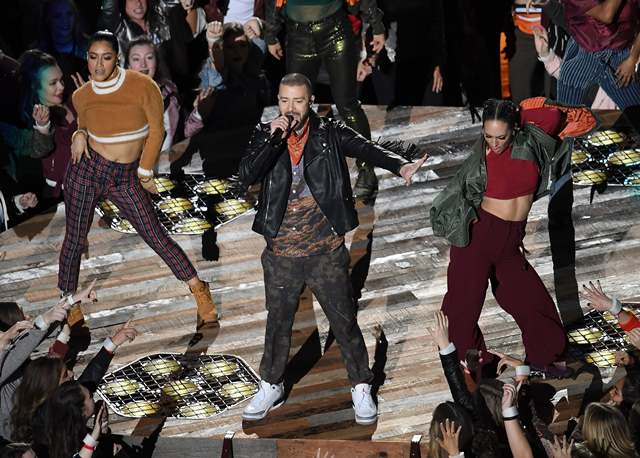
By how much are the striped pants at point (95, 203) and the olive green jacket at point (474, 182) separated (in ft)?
5.70

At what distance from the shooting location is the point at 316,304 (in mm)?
10484

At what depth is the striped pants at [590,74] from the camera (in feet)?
35.8

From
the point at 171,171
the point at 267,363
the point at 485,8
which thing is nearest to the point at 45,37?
the point at 171,171

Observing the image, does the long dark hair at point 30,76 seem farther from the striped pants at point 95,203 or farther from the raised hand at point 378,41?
the raised hand at point 378,41

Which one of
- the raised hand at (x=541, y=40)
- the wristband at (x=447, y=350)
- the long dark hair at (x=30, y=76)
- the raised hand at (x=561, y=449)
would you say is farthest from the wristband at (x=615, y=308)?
the long dark hair at (x=30, y=76)

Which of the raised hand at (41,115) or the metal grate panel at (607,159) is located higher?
the raised hand at (41,115)

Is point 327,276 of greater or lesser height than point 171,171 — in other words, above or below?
above

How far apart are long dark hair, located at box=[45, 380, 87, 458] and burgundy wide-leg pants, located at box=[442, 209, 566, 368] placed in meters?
2.22

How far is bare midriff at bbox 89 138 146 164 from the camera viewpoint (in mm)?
9977

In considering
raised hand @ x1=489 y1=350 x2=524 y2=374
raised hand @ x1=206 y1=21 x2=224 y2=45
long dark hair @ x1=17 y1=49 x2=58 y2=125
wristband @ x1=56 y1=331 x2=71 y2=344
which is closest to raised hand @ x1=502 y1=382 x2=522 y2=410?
raised hand @ x1=489 y1=350 x2=524 y2=374

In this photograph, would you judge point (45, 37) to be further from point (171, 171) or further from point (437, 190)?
point (437, 190)

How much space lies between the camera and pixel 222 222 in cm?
1143

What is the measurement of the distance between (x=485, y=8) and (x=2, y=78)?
3.60 metres

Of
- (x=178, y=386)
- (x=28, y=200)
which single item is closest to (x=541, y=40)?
(x=178, y=386)
